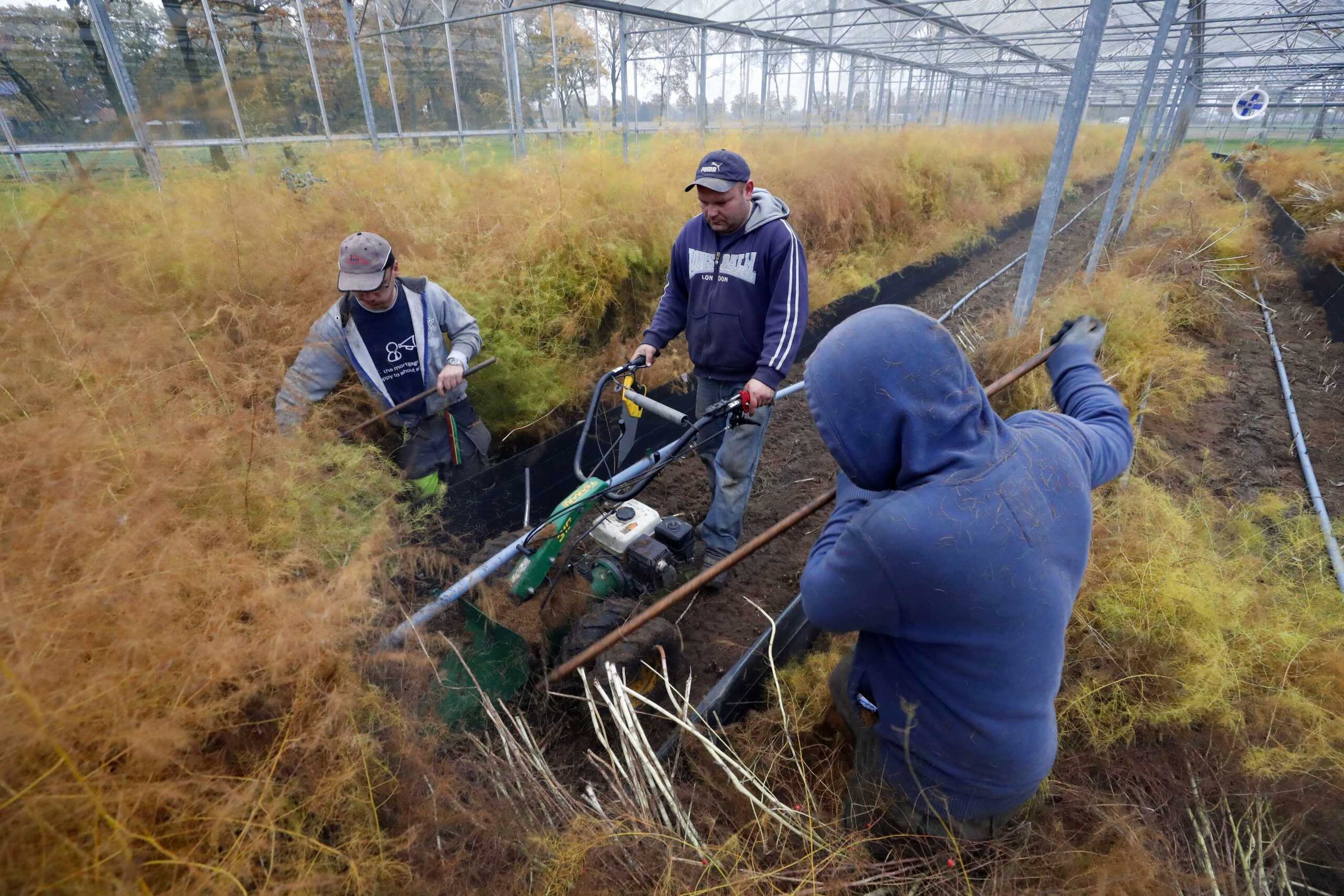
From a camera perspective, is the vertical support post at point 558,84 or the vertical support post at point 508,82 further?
the vertical support post at point 558,84

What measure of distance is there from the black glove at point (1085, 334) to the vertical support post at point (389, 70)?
32.9ft

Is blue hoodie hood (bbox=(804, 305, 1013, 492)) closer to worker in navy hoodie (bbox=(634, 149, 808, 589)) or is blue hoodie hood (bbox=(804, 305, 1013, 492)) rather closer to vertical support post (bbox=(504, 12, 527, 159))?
worker in navy hoodie (bbox=(634, 149, 808, 589))

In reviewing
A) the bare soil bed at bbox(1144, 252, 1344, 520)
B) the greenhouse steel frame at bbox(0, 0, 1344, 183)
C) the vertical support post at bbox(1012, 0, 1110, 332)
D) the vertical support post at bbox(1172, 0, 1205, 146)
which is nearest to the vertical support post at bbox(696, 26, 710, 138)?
the greenhouse steel frame at bbox(0, 0, 1344, 183)

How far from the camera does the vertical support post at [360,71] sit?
8844 millimetres

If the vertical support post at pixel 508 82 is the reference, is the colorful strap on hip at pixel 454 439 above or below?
below

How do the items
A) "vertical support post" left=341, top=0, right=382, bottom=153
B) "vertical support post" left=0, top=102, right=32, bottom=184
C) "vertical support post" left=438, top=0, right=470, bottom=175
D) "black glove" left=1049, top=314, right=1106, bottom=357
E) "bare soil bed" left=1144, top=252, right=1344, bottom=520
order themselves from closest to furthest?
"black glove" left=1049, top=314, right=1106, bottom=357 → "bare soil bed" left=1144, top=252, right=1344, bottom=520 → "vertical support post" left=0, top=102, right=32, bottom=184 → "vertical support post" left=341, top=0, right=382, bottom=153 → "vertical support post" left=438, top=0, right=470, bottom=175

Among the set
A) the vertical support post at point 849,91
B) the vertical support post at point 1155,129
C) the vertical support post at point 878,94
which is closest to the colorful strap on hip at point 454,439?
the vertical support post at point 1155,129

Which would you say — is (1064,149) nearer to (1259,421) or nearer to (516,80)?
(1259,421)

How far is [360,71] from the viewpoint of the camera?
9.03 meters

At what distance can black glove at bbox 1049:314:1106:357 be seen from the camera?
2.14m

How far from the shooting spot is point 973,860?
5.71 ft

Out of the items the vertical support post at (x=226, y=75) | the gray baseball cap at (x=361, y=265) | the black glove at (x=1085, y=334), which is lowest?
the black glove at (x=1085, y=334)

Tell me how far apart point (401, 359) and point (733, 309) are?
187 cm

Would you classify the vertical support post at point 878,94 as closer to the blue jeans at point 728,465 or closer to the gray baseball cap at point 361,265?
the blue jeans at point 728,465
